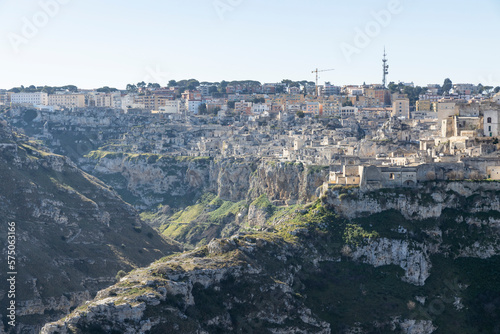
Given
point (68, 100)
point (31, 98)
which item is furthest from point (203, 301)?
point (31, 98)

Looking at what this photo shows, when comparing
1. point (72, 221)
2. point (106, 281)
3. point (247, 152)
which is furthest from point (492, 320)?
point (247, 152)

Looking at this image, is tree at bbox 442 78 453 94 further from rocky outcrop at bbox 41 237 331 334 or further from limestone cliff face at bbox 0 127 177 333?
rocky outcrop at bbox 41 237 331 334

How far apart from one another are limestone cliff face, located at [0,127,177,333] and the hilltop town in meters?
21.1

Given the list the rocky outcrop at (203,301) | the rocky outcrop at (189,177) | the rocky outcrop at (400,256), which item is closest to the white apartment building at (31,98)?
the rocky outcrop at (189,177)

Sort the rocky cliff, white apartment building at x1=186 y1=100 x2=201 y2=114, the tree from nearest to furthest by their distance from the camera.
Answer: the rocky cliff
white apartment building at x1=186 y1=100 x2=201 y2=114
the tree

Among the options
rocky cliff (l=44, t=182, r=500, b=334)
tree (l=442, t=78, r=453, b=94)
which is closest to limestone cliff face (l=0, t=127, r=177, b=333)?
rocky cliff (l=44, t=182, r=500, b=334)

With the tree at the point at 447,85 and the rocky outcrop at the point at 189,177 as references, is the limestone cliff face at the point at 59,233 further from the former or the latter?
the tree at the point at 447,85

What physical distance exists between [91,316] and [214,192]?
64.5 metres

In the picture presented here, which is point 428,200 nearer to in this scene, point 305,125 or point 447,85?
point 305,125

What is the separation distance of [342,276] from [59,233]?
36240mm

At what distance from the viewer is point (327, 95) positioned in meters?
180

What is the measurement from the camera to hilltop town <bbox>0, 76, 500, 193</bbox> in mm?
88188

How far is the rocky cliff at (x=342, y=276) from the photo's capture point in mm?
70688

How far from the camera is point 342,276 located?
78875 millimetres
